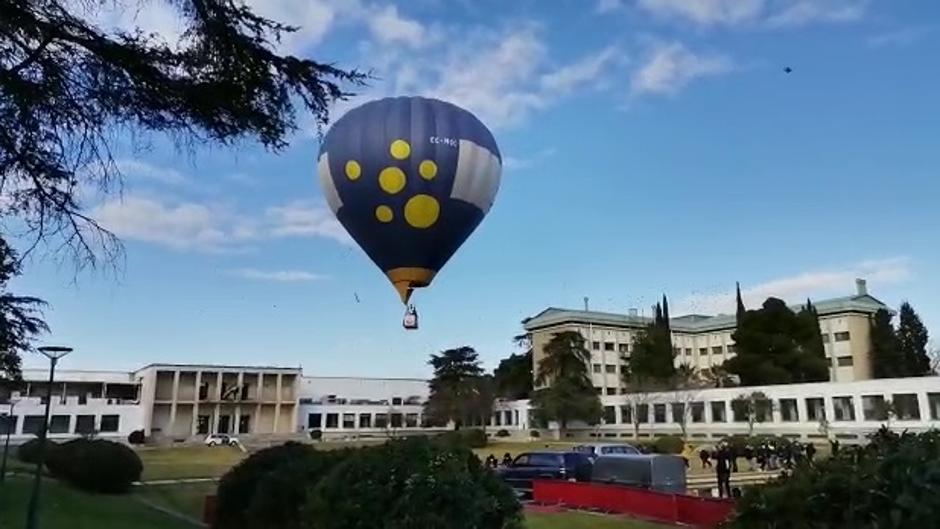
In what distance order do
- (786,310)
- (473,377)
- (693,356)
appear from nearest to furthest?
(786,310) < (473,377) < (693,356)

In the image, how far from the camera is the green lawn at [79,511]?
1564cm

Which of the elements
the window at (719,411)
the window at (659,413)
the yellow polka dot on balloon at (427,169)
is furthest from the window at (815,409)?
the yellow polka dot on balloon at (427,169)

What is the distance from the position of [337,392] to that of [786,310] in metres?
50.2

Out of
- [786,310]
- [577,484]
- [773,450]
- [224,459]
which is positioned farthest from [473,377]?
[577,484]

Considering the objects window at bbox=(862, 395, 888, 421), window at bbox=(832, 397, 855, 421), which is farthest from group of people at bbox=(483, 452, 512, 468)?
window at bbox=(832, 397, 855, 421)

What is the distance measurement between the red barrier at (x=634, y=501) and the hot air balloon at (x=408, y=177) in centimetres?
640

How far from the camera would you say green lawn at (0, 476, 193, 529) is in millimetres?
15641

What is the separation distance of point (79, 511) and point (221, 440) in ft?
170

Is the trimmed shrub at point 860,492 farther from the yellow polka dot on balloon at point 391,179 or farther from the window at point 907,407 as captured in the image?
the window at point 907,407

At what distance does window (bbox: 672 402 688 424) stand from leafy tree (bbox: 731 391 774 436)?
603 centimetres

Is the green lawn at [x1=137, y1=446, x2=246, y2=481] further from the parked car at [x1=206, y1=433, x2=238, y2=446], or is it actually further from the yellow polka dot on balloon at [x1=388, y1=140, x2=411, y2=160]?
the yellow polka dot on balloon at [x1=388, y1=140, x2=411, y2=160]

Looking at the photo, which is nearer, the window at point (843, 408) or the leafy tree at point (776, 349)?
the window at point (843, 408)

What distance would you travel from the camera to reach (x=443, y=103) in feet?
57.5

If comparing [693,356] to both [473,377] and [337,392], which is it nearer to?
[473,377]
